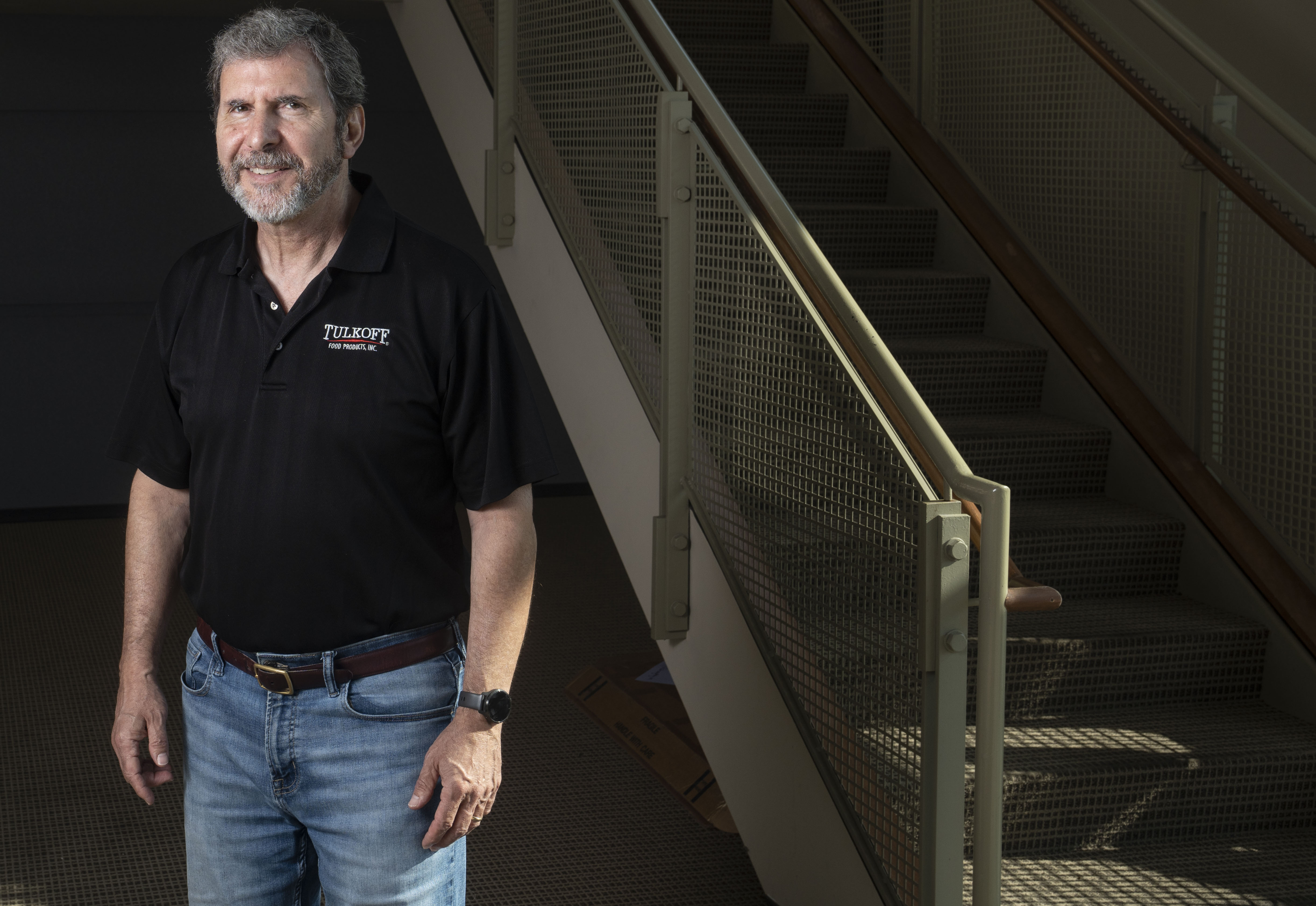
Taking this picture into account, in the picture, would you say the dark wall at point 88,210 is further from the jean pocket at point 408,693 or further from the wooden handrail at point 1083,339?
the jean pocket at point 408,693

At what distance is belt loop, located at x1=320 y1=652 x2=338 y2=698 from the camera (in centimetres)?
152

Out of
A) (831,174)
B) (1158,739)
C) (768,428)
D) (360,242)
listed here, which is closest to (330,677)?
(360,242)

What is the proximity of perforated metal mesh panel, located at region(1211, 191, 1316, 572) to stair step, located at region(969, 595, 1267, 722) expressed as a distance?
271mm

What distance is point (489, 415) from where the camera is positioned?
1.54m

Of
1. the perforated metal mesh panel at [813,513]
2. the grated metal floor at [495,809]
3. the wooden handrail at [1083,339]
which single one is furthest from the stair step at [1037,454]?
the grated metal floor at [495,809]

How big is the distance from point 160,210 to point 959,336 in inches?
189

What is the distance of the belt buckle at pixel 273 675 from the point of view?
1519 millimetres

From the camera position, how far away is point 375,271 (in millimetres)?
1557

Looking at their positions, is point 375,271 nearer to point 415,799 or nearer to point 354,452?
point 354,452

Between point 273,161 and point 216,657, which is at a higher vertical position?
point 273,161

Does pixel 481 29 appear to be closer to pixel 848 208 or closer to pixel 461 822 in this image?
pixel 848 208

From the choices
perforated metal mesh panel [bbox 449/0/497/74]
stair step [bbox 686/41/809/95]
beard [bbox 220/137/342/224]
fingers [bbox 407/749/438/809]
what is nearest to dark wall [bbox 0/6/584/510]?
stair step [bbox 686/41/809/95]

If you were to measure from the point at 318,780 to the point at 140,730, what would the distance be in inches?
11.2

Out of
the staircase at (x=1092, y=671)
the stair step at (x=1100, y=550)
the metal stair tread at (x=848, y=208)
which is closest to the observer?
the staircase at (x=1092, y=671)
